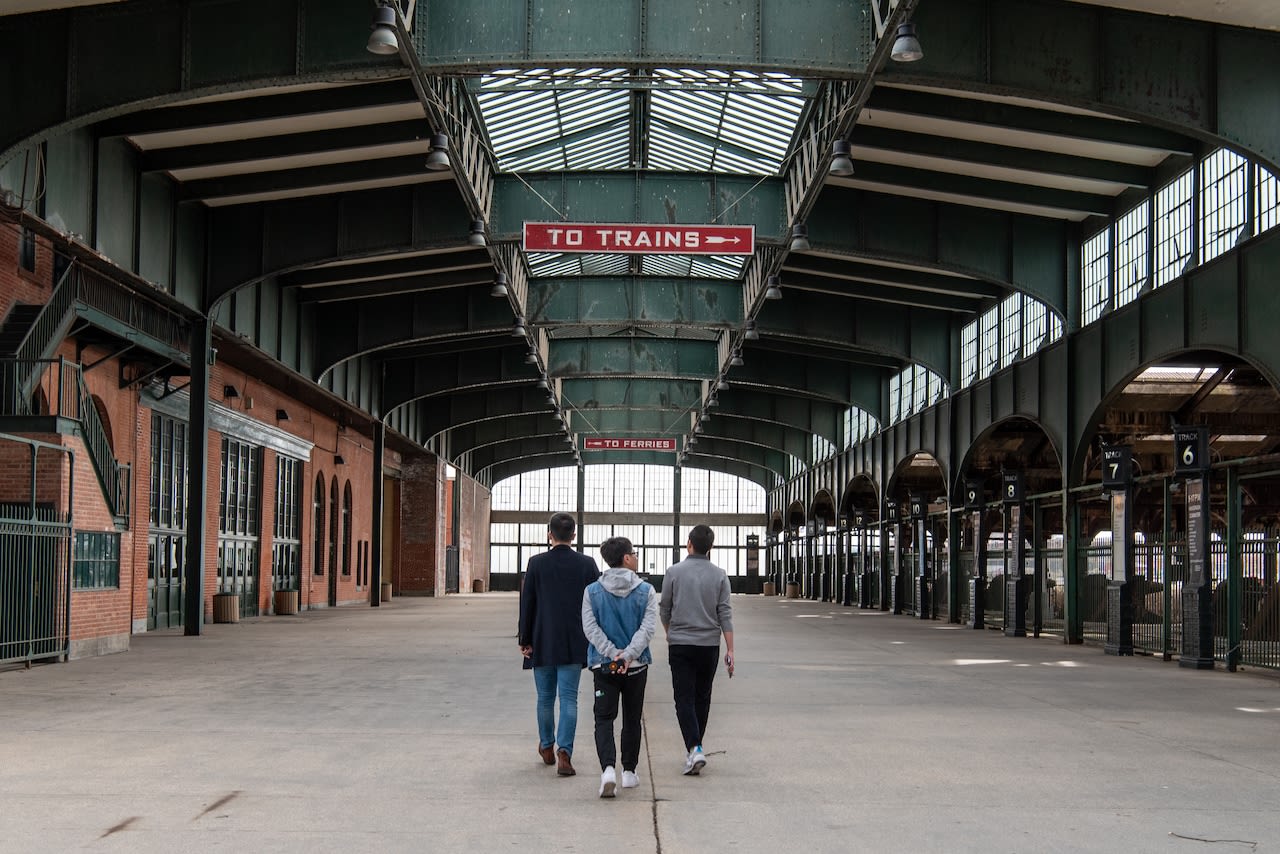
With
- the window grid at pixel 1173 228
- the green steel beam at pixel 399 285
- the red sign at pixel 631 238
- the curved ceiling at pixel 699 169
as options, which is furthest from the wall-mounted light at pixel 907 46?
the green steel beam at pixel 399 285

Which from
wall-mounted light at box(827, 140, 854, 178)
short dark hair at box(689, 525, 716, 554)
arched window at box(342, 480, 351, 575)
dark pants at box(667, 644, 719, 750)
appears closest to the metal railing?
wall-mounted light at box(827, 140, 854, 178)

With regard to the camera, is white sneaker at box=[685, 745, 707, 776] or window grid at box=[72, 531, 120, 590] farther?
window grid at box=[72, 531, 120, 590]

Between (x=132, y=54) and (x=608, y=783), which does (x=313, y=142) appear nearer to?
(x=132, y=54)

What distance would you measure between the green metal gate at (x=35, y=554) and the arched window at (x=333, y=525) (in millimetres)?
23361

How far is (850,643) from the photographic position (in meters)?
25.3

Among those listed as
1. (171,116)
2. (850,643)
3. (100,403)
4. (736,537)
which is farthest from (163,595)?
(736,537)

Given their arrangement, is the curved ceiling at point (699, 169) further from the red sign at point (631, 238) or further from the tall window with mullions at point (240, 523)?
the tall window with mullions at point (240, 523)

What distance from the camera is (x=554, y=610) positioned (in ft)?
29.6

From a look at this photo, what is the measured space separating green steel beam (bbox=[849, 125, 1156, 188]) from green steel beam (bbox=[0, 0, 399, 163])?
8549mm

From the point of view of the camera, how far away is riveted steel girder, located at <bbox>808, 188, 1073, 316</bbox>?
25.2 m

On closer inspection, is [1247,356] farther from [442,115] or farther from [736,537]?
[736,537]

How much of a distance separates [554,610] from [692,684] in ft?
3.60

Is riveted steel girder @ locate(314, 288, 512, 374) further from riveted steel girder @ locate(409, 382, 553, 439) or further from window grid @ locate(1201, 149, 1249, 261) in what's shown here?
window grid @ locate(1201, 149, 1249, 261)

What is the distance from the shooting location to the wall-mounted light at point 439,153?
18359 mm
